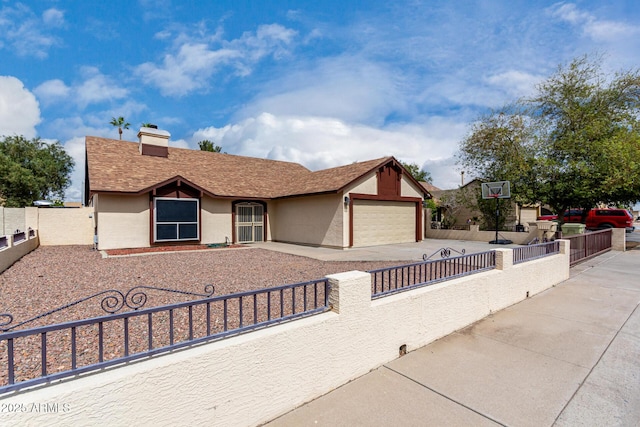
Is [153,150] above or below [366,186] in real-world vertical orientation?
above

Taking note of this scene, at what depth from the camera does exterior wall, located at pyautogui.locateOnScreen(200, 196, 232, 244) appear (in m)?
15.4

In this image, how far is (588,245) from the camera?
11.8 m

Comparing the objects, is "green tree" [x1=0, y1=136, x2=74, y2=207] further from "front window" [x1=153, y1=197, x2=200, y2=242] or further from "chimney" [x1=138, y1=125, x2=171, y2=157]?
"front window" [x1=153, y1=197, x2=200, y2=242]

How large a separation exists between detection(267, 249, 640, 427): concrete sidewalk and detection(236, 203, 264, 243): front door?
44.7 ft

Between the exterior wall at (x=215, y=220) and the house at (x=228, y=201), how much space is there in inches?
2.0

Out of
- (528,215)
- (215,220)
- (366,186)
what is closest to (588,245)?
(366,186)

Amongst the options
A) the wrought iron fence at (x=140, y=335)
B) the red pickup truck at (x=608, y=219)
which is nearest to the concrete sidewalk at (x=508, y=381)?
the wrought iron fence at (x=140, y=335)

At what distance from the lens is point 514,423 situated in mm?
2736

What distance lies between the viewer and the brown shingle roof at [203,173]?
13.7 m

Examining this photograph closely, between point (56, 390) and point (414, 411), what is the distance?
2859mm

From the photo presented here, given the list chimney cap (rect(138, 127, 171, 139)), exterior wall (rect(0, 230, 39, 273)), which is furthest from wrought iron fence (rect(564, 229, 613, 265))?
chimney cap (rect(138, 127, 171, 139))

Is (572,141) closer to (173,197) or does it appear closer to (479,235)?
(479,235)

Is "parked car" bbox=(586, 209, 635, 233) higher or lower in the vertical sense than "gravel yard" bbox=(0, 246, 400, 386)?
higher

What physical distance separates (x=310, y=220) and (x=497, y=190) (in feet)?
36.9
